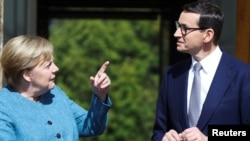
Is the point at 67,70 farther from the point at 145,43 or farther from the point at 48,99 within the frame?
the point at 48,99

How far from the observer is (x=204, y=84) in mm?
3850

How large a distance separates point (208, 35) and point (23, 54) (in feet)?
3.36

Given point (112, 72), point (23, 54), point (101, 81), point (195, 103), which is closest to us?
point (23, 54)

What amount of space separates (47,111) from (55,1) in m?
3.38

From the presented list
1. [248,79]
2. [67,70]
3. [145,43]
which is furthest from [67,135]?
[145,43]

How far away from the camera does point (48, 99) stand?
3801mm

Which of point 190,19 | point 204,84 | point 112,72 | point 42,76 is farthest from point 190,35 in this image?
point 112,72

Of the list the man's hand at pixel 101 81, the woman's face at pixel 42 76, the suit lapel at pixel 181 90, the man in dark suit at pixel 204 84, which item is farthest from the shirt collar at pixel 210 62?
the woman's face at pixel 42 76

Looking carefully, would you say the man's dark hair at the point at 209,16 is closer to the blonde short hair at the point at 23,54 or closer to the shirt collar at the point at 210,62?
the shirt collar at the point at 210,62

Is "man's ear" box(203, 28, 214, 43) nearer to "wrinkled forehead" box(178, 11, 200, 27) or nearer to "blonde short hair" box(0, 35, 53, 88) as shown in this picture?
"wrinkled forehead" box(178, 11, 200, 27)

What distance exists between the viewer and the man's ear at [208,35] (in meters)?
3.84

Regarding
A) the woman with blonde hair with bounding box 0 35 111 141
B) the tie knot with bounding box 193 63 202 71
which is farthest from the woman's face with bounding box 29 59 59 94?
the tie knot with bounding box 193 63 202 71

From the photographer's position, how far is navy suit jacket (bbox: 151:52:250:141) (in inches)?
147

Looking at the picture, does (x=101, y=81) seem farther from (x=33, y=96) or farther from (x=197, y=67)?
(x=197, y=67)
